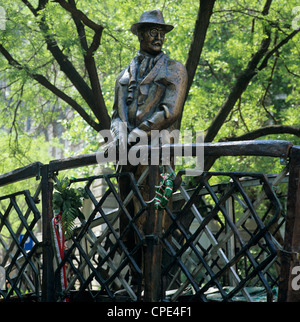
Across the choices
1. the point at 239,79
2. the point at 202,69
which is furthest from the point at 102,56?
the point at 202,69

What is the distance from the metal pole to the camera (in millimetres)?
6035

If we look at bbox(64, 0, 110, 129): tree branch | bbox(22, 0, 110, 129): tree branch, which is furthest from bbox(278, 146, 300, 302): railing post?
bbox(22, 0, 110, 129): tree branch

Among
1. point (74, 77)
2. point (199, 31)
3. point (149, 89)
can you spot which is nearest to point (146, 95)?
point (149, 89)

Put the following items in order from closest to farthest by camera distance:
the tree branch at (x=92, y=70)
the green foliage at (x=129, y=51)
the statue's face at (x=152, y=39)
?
the statue's face at (x=152, y=39) → the tree branch at (x=92, y=70) → the green foliage at (x=129, y=51)

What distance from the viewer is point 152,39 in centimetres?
624

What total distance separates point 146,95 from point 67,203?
131 cm

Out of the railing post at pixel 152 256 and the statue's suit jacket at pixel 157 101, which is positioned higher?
the statue's suit jacket at pixel 157 101

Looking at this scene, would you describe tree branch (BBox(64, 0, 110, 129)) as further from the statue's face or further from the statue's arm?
the statue's arm

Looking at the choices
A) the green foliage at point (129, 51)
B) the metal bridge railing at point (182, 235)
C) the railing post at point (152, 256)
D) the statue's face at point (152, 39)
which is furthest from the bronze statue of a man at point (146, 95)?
the green foliage at point (129, 51)

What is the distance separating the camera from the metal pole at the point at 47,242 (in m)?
6.04

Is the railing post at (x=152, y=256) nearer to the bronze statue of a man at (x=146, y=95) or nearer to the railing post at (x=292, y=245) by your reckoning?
the bronze statue of a man at (x=146, y=95)

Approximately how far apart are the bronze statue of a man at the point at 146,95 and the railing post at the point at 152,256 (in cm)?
39

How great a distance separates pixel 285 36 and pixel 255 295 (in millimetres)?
8605

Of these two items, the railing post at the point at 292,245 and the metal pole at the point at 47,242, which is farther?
the metal pole at the point at 47,242
